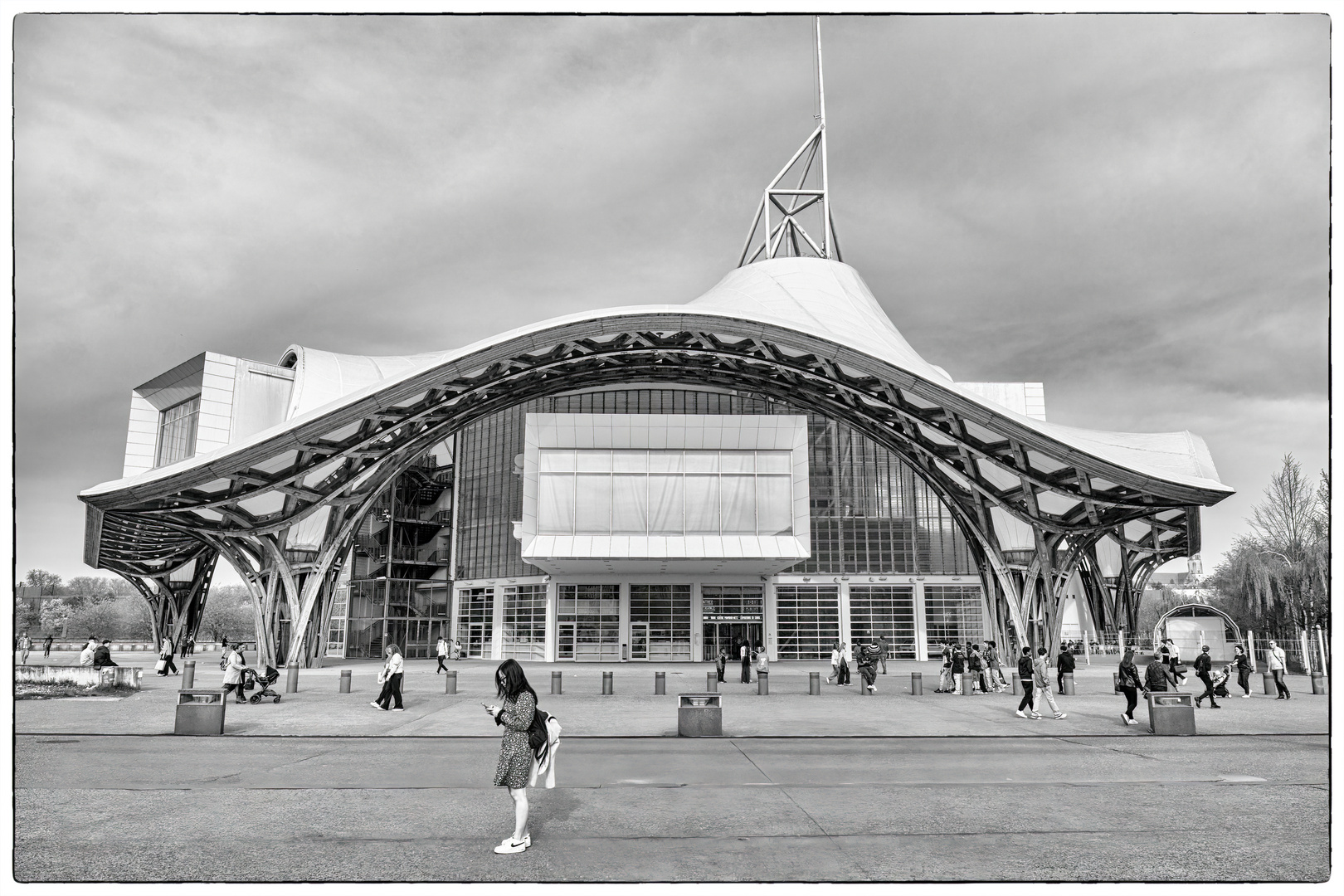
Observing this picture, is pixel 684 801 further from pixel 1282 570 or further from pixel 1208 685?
pixel 1282 570

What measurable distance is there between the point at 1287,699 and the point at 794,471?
1121 inches

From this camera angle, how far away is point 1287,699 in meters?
26.2

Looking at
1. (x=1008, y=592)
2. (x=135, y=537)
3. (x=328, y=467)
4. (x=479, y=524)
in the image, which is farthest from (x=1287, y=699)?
(x=135, y=537)

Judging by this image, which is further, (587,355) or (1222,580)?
(1222,580)

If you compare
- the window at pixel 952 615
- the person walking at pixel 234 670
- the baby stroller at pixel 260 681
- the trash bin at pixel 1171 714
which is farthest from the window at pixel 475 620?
the trash bin at pixel 1171 714

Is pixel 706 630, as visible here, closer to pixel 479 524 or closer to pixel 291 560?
pixel 479 524

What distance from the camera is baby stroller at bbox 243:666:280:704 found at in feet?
79.1

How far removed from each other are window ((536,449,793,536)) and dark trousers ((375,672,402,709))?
91.1 ft

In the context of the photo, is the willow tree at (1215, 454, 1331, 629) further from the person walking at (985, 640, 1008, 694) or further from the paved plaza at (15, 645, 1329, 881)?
the paved plaza at (15, 645, 1329, 881)

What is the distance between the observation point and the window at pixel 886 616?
193 feet

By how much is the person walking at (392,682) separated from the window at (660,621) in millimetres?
33058

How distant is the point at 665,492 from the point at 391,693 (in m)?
29.9
